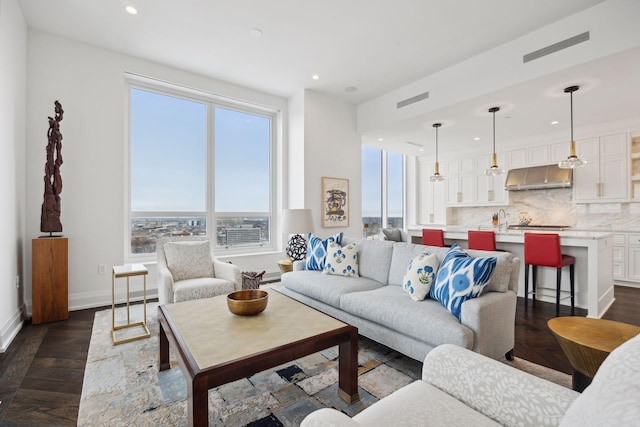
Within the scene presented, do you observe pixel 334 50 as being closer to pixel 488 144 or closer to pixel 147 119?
pixel 147 119

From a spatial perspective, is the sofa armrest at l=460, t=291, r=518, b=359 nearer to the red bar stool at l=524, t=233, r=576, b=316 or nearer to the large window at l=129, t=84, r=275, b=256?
the red bar stool at l=524, t=233, r=576, b=316

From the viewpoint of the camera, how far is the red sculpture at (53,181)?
329cm

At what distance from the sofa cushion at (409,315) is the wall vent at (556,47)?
3087 millimetres

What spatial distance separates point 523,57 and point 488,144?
11.3ft

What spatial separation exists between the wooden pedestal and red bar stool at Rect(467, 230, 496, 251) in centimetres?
499

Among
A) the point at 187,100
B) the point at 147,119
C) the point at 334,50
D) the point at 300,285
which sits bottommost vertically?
the point at 300,285

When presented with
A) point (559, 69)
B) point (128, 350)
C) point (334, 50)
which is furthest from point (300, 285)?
point (559, 69)

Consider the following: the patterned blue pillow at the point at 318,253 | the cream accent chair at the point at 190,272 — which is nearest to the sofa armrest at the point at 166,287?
the cream accent chair at the point at 190,272

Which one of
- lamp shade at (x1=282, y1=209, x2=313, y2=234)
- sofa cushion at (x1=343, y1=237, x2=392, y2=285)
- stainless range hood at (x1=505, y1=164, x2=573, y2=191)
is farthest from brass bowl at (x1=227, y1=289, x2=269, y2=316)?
stainless range hood at (x1=505, y1=164, x2=573, y2=191)

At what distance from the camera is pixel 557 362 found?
2338mm

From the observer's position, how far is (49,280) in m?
3.23

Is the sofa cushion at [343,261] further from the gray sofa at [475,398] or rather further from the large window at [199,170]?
the large window at [199,170]

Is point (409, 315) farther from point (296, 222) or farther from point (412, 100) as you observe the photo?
point (412, 100)

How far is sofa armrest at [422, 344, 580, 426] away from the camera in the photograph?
3.21 ft
